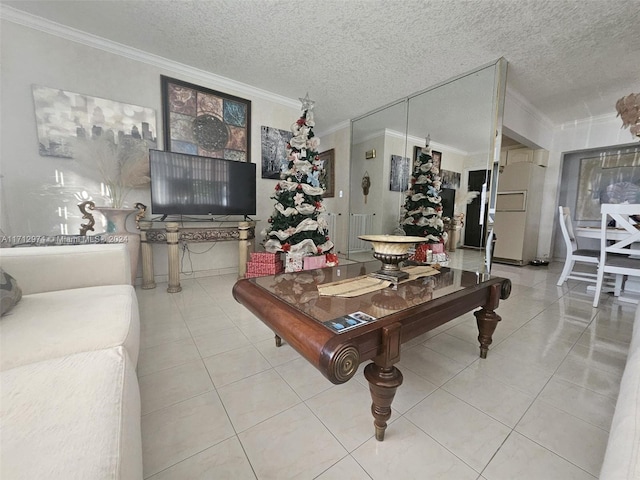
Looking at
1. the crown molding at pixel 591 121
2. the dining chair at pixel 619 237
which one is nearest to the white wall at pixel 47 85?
the dining chair at pixel 619 237

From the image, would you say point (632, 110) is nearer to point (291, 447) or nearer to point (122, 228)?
point (291, 447)

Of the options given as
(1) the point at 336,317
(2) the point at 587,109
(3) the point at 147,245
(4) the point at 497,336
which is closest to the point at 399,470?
(1) the point at 336,317

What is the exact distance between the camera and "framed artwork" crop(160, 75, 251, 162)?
284 centimetres

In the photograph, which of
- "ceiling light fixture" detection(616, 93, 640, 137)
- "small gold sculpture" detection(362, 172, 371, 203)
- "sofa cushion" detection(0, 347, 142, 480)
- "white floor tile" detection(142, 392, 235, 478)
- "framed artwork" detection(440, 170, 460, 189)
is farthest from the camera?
"small gold sculpture" detection(362, 172, 371, 203)

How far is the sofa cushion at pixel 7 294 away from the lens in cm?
89

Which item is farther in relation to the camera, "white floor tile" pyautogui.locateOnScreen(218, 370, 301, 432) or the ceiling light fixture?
the ceiling light fixture

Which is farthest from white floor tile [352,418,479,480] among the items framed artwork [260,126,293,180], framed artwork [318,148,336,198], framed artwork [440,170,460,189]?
framed artwork [318,148,336,198]

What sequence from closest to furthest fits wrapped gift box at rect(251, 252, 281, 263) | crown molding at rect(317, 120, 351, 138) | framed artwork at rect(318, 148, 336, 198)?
1. wrapped gift box at rect(251, 252, 281, 263)
2. crown molding at rect(317, 120, 351, 138)
3. framed artwork at rect(318, 148, 336, 198)

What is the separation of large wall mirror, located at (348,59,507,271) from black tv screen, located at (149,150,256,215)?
2153 millimetres

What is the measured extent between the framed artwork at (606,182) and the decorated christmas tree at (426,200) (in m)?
3.28

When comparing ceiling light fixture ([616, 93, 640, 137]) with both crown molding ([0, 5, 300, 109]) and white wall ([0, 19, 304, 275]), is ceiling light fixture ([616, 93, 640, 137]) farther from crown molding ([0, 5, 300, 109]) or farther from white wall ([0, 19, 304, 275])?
white wall ([0, 19, 304, 275])

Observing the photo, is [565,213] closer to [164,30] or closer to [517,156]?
[517,156]

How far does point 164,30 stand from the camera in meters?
2.33

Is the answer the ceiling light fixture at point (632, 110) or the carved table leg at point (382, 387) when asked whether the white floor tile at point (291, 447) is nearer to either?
the carved table leg at point (382, 387)
